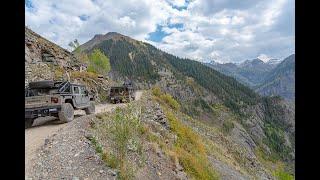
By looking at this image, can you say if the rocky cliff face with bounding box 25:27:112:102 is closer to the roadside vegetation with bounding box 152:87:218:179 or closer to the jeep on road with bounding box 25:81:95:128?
the roadside vegetation with bounding box 152:87:218:179

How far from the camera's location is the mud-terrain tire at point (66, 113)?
12797 mm

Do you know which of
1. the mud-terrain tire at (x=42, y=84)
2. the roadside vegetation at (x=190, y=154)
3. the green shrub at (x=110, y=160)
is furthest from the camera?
the mud-terrain tire at (x=42, y=84)

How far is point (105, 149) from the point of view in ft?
35.0

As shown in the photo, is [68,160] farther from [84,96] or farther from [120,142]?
[84,96]

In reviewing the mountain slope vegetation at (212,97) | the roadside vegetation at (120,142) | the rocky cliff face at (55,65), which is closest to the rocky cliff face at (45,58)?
the rocky cliff face at (55,65)

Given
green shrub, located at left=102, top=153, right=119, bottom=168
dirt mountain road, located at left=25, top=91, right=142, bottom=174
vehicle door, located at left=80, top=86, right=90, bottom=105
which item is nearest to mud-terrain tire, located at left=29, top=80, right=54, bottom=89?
dirt mountain road, located at left=25, top=91, right=142, bottom=174

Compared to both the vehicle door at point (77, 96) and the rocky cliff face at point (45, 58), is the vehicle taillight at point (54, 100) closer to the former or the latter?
the vehicle door at point (77, 96)

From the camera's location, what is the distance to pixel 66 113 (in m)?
13.0

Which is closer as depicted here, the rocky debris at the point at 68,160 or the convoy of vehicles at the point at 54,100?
the rocky debris at the point at 68,160
